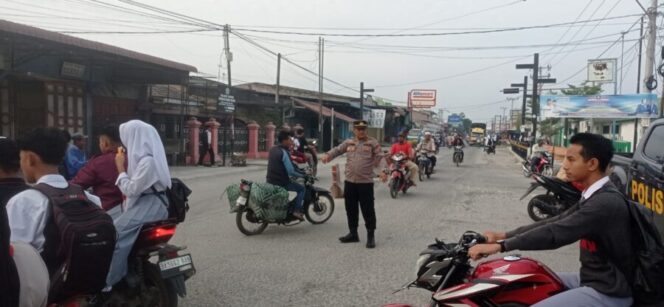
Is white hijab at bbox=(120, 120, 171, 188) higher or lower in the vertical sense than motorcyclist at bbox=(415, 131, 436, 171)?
higher

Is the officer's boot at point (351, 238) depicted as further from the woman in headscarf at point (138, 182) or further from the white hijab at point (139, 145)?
the white hijab at point (139, 145)

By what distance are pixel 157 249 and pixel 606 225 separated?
2935 millimetres

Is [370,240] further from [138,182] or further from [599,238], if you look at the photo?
[599,238]

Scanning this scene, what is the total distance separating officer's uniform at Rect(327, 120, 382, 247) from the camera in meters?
7.17

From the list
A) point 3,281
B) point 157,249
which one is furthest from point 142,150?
point 3,281

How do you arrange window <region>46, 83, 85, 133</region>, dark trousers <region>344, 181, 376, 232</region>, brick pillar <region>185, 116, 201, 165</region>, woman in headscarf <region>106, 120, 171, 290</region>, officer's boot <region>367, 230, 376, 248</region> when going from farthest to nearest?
brick pillar <region>185, 116, 201, 165</region>
window <region>46, 83, 85, 133</region>
dark trousers <region>344, 181, 376, 232</region>
officer's boot <region>367, 230, 376, 248</region>
woman in headscarf <region>106, 120, 171, 290</region>

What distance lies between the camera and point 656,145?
5.88 m

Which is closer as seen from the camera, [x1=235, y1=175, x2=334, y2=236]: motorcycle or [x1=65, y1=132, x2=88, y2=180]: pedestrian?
[x1=235, y1=175, x2=334, y2=236]: motorcycle

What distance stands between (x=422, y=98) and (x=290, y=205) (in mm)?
70816

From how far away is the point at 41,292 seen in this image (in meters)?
2.20

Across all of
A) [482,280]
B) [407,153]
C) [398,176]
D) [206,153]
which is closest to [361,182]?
[482,280]

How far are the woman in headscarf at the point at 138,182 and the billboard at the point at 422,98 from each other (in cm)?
7160

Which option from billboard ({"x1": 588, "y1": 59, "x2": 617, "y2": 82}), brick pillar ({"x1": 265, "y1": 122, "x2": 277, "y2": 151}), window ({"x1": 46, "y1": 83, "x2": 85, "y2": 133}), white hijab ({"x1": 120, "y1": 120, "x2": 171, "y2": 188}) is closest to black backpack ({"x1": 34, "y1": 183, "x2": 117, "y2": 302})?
white hijab ({"x1": 120, "y1": 120, "x2": 171, "y2": 188})

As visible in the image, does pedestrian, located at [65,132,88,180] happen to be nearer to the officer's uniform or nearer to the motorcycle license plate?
the officer's uniform
